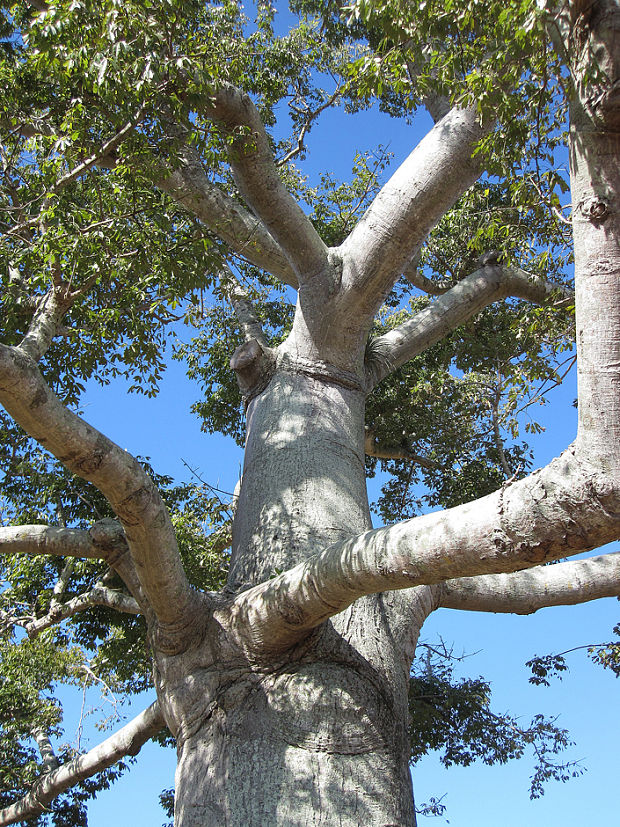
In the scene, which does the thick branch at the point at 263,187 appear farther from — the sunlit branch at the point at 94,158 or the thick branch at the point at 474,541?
the thick branch at the point at 474,541

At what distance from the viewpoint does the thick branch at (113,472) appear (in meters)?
2.71

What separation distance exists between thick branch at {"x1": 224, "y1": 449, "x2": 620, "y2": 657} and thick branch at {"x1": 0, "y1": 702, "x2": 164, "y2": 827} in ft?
7.48

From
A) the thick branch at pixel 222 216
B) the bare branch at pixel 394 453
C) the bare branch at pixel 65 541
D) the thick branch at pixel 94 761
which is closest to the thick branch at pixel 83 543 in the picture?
the bare branch at pixel 65 541

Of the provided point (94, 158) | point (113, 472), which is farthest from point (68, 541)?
point (94, 158)

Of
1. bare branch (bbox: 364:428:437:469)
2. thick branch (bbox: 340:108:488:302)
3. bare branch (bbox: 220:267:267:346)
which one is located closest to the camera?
thick branch (bbox: 340:108:488:302)

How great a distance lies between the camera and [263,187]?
4.56 meters

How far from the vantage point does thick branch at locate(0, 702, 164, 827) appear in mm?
5051

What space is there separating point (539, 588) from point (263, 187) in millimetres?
2950

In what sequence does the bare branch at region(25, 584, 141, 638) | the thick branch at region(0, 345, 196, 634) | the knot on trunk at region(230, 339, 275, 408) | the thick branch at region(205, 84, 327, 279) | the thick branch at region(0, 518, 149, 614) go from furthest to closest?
the bare branch at region(25, 584, 141, 638) → the knot on trunk at region(230, 339, 275, 408) → the thick branch at region(205, 84, 327, 279) → the thick branch at region(0, 518, 149, 614) → the thick branch at region(0, 345, 196, 634)

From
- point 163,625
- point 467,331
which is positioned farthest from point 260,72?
point 163,625

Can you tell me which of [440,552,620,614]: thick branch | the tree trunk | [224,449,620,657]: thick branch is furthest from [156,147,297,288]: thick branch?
[224,449,620,657]: thick branch

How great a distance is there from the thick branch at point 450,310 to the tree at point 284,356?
0.03 meters

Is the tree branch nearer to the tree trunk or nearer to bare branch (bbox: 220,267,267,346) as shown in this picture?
the tree trunk

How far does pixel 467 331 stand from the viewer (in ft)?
26.6
